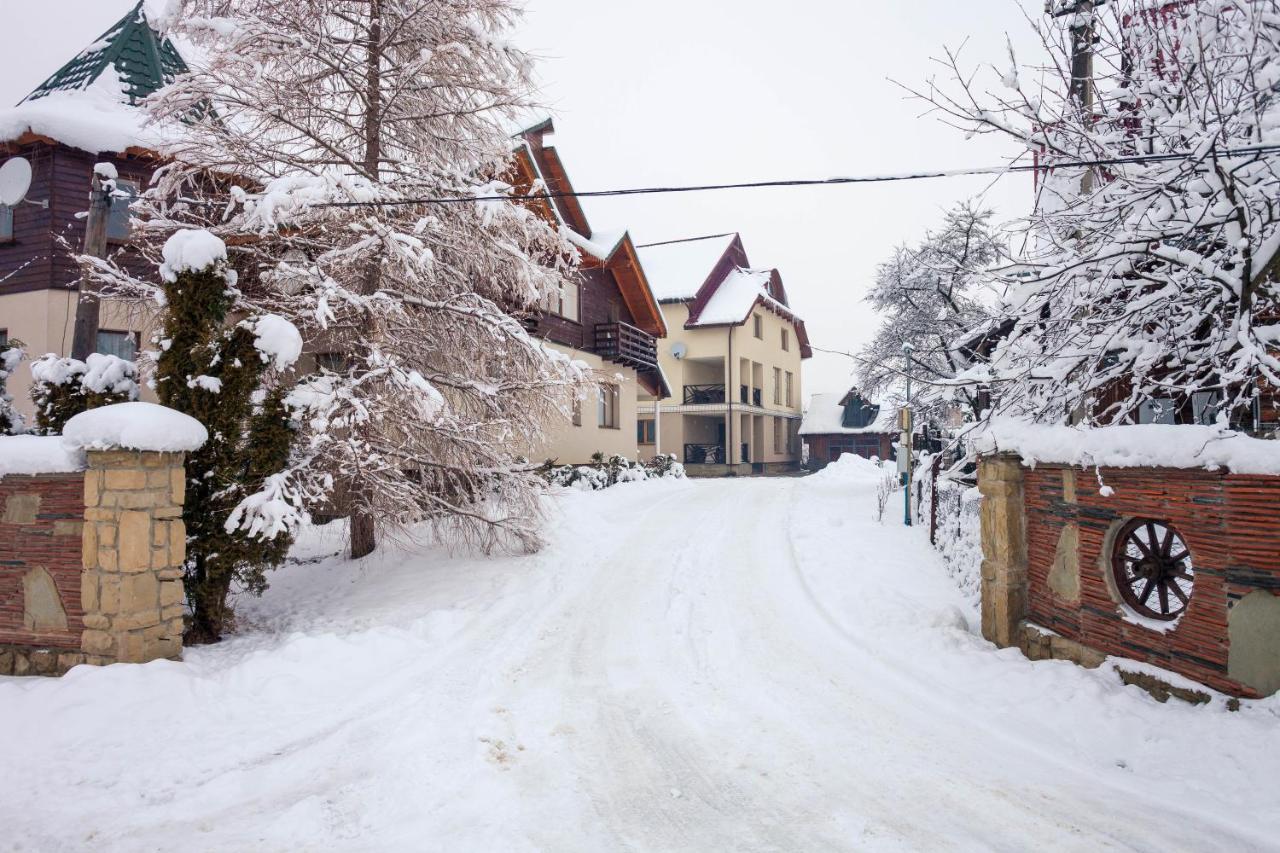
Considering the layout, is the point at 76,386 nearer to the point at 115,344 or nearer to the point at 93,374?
the point at 93,374

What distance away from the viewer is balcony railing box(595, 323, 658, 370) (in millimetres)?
21125

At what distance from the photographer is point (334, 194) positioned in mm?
7059

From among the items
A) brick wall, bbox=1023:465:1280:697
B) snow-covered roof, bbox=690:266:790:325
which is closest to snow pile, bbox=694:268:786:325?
snow-covered roof, bbox=690:266:790:325

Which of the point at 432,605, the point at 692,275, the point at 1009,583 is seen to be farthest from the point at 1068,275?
the point at 692,275

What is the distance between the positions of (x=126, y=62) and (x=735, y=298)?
2353 cm

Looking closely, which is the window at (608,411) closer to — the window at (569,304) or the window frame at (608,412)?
the window frame at (608,412)

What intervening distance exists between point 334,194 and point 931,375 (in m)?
15.7

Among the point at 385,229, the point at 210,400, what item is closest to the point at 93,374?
the point at 210,400

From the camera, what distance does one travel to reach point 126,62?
14625 millimetres

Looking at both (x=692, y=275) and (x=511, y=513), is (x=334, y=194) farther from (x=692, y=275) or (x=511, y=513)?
(x=692, y=275)

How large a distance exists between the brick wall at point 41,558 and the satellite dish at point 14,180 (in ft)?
35.8

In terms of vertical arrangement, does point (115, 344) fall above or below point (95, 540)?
above

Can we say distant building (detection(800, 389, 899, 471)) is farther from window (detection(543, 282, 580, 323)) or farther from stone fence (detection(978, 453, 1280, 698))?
stone fence (detection(978, 453, 1280, 698))

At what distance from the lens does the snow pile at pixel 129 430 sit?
5184 mm
